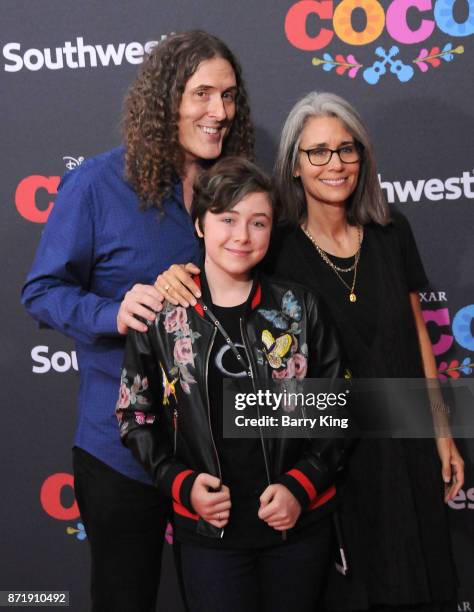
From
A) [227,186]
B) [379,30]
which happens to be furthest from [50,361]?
[379,30]

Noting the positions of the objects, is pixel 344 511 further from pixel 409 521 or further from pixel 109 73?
pixel 109 73

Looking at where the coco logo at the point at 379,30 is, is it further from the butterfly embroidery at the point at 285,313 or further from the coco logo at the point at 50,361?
the coco logo at the point at 50,361

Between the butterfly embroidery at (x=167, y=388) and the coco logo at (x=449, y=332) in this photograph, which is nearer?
the butterfly embroidery at (x=167, y=388)

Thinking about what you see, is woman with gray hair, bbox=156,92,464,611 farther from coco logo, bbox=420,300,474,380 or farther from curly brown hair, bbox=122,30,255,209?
coco logo, bbox=420,300,474,380

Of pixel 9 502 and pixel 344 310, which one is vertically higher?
pixel 344 310

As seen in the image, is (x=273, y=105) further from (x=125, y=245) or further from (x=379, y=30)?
(x=125, y=245)

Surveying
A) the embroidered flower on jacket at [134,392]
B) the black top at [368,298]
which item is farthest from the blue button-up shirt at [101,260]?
the black top at [368,298]

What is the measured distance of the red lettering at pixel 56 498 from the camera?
8.11ft

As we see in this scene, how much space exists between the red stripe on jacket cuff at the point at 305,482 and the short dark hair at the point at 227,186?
1.77ft

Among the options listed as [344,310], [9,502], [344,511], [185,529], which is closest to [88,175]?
[344,310]

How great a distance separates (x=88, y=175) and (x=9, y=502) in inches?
52.1

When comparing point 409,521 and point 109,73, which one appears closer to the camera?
point 409,521

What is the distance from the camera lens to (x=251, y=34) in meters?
2.23

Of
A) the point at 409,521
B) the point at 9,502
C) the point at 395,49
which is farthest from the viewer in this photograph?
the point at 9,502
